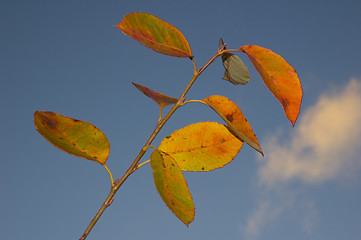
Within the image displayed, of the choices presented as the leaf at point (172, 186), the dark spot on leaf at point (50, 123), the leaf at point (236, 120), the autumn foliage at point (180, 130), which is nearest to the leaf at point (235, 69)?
the autumn foliage at point (180, 130)

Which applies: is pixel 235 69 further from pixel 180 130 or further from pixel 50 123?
pixel 50 123

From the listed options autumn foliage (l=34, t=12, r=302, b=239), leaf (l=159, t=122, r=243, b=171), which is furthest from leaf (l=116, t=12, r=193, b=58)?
leaf (l=159, t=122, r=243, b=171)

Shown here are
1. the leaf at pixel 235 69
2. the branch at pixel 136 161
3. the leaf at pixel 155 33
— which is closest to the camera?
the branch at pixel 136 161

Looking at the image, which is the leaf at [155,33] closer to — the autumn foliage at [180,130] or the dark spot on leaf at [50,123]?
the autumn foliage at [180,130]

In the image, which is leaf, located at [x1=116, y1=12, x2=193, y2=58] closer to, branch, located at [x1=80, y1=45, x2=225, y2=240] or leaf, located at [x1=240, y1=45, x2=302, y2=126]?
branch, located at [x1=80, y1=45, x2=225, y2=240]

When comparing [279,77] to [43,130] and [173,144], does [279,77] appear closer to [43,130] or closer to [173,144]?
[173,144]

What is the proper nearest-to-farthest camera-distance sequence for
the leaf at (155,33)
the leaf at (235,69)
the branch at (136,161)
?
the branch at (136,161), the leaf at (155,33), the leaf at (235,69)
